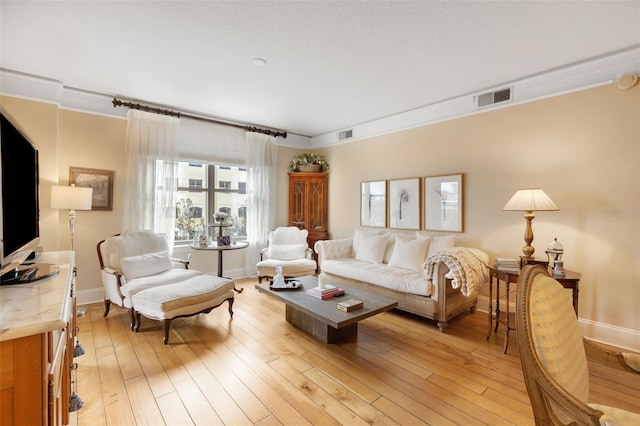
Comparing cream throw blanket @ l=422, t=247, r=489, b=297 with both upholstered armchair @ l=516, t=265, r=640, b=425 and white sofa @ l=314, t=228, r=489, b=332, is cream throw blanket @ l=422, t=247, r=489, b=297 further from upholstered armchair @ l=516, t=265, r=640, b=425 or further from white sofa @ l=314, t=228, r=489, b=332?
upholstered armchair @ l=516, t=265, r=640, b=425

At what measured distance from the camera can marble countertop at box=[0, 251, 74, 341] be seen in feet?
2.66

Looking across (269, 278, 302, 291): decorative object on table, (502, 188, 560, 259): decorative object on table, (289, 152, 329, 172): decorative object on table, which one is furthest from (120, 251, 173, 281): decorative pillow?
(502, 188, 560, 259): decorative object on table

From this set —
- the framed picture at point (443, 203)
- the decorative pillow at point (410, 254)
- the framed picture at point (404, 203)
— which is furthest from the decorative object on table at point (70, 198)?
the framed picture at point (443, 203)

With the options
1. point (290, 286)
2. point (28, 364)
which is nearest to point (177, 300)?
point (290, 286)

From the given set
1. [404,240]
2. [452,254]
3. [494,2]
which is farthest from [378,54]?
[404,240]

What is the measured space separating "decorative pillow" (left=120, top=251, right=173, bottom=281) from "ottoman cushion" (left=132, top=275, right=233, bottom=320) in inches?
17.9

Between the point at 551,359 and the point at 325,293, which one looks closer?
the point at 551,359

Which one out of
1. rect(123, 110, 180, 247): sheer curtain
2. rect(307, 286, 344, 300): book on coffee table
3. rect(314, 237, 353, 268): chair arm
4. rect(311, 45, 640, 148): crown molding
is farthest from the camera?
rect(314, 237, 353, 268): chair arm

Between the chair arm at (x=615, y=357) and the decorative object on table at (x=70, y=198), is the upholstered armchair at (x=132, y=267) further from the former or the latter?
the chair arm at (x=615, y=357)

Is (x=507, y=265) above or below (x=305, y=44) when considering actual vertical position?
below

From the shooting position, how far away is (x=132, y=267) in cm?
328

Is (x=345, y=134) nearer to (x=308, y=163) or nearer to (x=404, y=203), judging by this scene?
(x=308, y=163)

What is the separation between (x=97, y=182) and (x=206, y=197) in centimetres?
154

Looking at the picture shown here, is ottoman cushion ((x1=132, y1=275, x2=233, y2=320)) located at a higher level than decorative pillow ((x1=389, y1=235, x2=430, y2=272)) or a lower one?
lower
